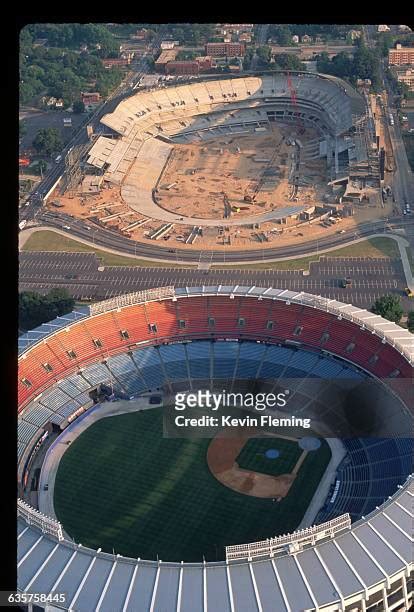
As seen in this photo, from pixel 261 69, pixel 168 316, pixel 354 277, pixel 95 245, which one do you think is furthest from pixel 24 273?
pixel 261 69

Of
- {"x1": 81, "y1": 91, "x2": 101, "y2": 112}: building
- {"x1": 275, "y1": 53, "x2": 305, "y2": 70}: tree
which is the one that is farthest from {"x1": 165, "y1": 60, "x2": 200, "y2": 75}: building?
{"x1": 81, "y1": 91, "x2": 101, "y2": 112}: building

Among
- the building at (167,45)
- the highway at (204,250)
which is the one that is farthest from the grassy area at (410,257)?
the building at (167,45)

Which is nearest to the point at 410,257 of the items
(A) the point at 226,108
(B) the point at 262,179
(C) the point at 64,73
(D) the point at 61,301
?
(B) the point at 262,179

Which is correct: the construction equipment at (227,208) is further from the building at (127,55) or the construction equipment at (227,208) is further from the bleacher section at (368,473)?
the building at (127,55)

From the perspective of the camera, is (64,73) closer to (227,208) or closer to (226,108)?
(226,108)

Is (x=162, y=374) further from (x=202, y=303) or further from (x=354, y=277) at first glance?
(x=354, y=277)
